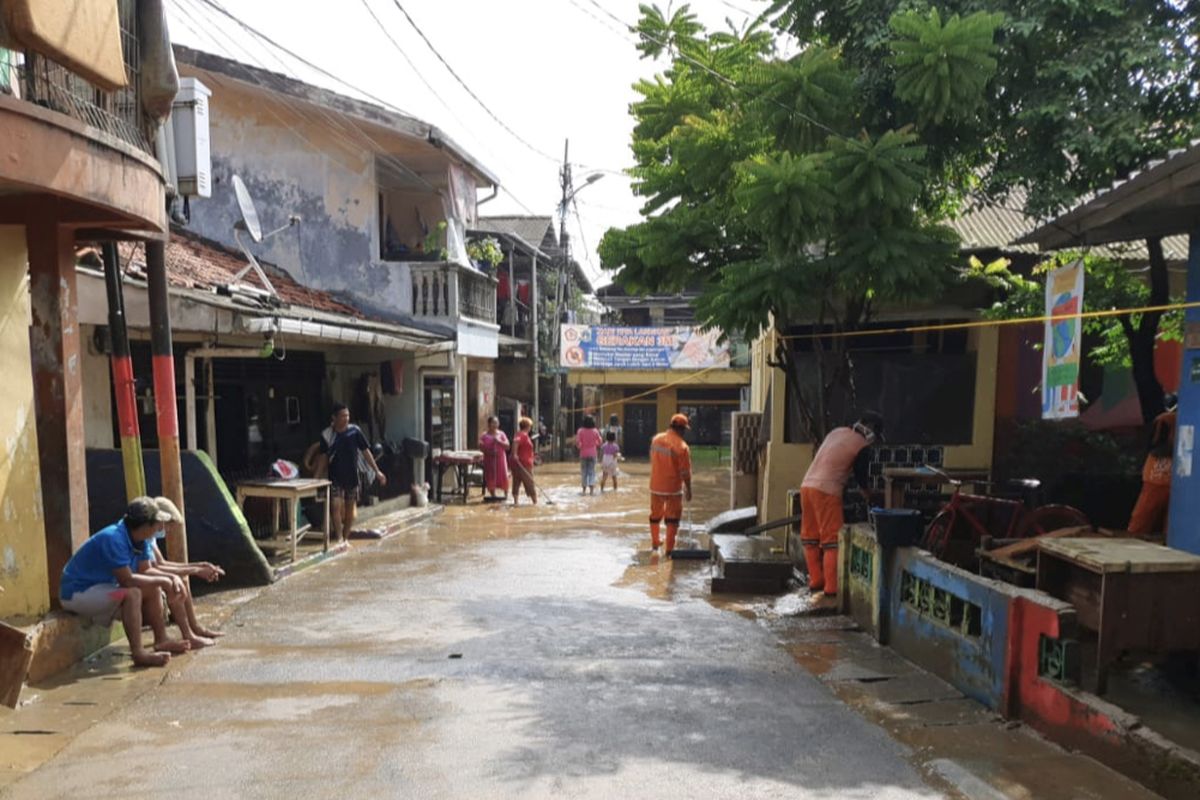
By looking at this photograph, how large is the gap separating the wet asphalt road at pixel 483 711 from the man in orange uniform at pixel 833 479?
110cm

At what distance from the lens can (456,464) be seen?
673 inches

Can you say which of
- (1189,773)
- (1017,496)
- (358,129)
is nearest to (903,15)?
(1017,496)

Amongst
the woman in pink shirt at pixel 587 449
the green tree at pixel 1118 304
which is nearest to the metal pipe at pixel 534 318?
the woman in pink shirt at pixel 587 449

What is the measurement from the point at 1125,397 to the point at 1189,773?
9.00 m

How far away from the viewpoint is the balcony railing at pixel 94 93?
5434 millimetres

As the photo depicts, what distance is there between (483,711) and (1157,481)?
6.09 m

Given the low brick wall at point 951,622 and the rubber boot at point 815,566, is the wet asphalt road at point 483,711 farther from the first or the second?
the rubber boot at point 815,566

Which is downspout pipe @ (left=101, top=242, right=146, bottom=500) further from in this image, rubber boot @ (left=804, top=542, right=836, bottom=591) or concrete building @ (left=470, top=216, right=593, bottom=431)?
concrete building @ (left=470, top=216, right=593, bottom=431)

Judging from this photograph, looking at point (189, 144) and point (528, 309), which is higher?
point (189, 144)

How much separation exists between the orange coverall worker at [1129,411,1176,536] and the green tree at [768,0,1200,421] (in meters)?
1.28

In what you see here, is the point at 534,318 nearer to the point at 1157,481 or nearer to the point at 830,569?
the point at 830,569

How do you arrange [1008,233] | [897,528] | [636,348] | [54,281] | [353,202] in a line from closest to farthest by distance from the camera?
[54,281] → [897,528] → [1008,233] → [353,202] → [636,348]

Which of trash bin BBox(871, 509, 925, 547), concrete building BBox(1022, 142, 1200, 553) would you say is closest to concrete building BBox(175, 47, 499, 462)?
trash bin BBox(871, 509, 925, 547)

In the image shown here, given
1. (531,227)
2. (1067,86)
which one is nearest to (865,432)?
(1067,86)
